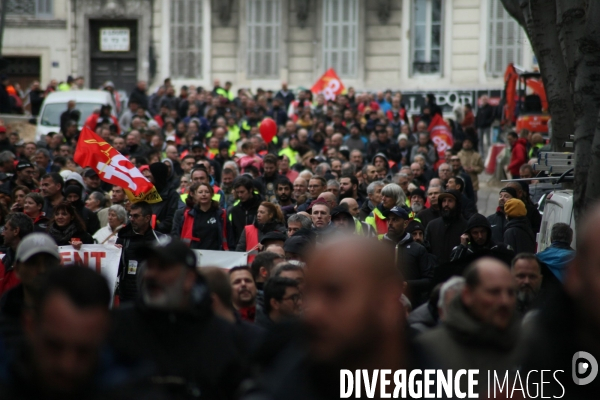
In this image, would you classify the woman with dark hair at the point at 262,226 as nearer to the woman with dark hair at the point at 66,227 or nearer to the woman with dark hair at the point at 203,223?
the woman with dark hair at the point at 203,223

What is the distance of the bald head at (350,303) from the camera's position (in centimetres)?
266

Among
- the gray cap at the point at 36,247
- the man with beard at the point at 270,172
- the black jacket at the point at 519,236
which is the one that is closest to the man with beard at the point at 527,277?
the gray cap at the point at 36,247

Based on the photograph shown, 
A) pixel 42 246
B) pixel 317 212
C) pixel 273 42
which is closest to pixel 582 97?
pixel 317 212

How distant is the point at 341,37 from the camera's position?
35094 mm

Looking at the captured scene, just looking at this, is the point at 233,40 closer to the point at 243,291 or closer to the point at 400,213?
the point at 400,213

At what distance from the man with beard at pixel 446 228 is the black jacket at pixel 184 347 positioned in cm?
795

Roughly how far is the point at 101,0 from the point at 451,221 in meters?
25.7

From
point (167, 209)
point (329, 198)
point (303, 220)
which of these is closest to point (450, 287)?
point (303, 220)

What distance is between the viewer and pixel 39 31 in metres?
35.6

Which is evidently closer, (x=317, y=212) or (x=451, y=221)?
(x=317, y=212)

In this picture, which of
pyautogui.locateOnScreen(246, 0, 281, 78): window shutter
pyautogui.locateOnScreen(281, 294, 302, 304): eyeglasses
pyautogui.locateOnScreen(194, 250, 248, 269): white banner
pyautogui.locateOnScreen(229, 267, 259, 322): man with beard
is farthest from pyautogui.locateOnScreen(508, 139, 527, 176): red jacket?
pyautogui.locateOnScreen(281, 294, 302, 304): eyeglasses

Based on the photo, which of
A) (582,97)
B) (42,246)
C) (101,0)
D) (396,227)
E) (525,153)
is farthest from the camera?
(101,0)

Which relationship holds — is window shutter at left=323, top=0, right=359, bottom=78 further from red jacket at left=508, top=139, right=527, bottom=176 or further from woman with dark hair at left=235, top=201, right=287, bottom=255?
woman with dark hair at left=235, top=201, right=287, bottom=255

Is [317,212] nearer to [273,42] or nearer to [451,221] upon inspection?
[451,221]
